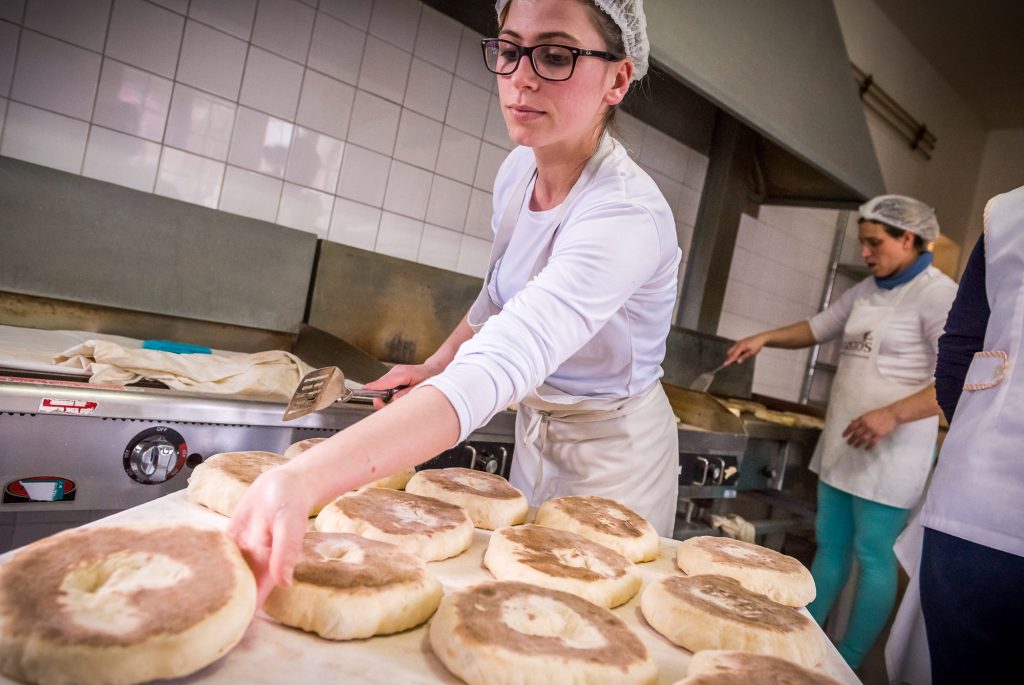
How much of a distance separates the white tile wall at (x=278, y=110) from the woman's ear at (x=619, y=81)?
142 centimetres

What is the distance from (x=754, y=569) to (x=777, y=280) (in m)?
3.78

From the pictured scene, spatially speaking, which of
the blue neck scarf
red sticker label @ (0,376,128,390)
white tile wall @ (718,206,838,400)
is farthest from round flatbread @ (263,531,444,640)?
white tile wall @ (718,206,838,400)

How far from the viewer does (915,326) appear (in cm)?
261

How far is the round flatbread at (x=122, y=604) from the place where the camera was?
50 cm

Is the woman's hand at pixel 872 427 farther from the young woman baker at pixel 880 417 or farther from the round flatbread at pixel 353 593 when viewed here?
the round flatbread at pixel 353 593

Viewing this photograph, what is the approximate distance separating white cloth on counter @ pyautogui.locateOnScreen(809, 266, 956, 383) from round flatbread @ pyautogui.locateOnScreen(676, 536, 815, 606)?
1.87 meters

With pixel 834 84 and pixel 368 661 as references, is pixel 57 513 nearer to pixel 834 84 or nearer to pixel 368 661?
pixel 368 661

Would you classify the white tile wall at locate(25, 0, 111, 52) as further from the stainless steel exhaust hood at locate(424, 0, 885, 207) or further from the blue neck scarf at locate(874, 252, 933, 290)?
the blue neck scarf at locate(874, 252, 933, 290)

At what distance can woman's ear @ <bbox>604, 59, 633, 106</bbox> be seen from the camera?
121 centimetres

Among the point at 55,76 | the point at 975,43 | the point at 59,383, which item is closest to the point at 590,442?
the point at 59,383

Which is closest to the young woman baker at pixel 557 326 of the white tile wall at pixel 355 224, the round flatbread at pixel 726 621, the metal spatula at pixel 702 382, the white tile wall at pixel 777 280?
the round flatbread at pixel 726 621

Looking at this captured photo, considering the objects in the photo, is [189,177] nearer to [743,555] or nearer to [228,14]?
[228,14]

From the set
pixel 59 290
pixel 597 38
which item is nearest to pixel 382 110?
pixel 59 290

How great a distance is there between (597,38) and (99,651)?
1.07 m
